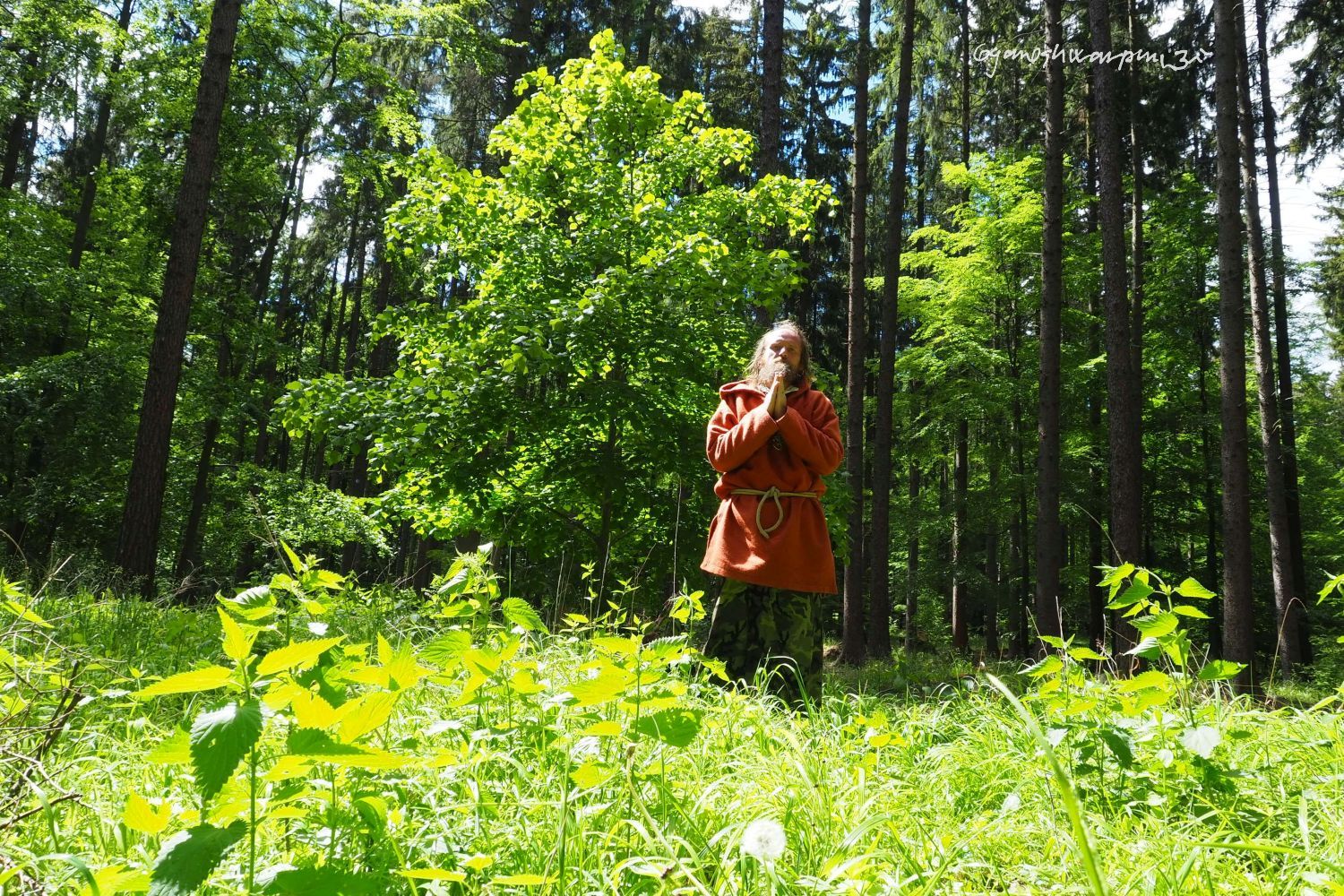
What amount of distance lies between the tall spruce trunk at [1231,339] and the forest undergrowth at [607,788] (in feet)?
26.0

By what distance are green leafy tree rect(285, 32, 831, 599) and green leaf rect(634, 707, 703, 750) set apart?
4675mm

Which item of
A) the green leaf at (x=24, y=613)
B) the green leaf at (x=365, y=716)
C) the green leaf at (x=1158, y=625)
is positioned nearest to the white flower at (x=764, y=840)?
the green leaf at (x=365, y=716)

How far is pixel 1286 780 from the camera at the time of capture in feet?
6.72

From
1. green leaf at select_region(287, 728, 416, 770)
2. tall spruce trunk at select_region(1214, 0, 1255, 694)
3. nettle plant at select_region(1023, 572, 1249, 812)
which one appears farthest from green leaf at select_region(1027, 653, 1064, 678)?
tall spruce trunk at select_region(1214, 0, 1255, 694)

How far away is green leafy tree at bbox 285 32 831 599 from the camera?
21.1 ft

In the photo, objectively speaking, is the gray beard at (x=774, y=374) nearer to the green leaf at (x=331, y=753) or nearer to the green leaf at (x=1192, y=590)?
the green leaf at (x=1192, y=590)

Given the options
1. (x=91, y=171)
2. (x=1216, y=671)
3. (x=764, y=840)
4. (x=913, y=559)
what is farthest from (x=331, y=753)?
(x=913, y=559)

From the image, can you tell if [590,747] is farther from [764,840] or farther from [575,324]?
[575,324]

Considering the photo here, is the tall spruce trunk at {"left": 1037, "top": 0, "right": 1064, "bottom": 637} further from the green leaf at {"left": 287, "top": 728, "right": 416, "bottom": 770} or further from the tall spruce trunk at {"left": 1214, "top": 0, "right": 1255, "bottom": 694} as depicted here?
the green leaf at {"left": 287, "top": 728, "right": 416, "bottom": 770}

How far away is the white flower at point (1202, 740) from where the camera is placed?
Answer: 1.69 m

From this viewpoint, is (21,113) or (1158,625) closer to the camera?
(1158,625)

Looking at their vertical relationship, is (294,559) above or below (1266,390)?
below

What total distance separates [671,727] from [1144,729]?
1438mm

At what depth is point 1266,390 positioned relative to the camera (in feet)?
38.8
